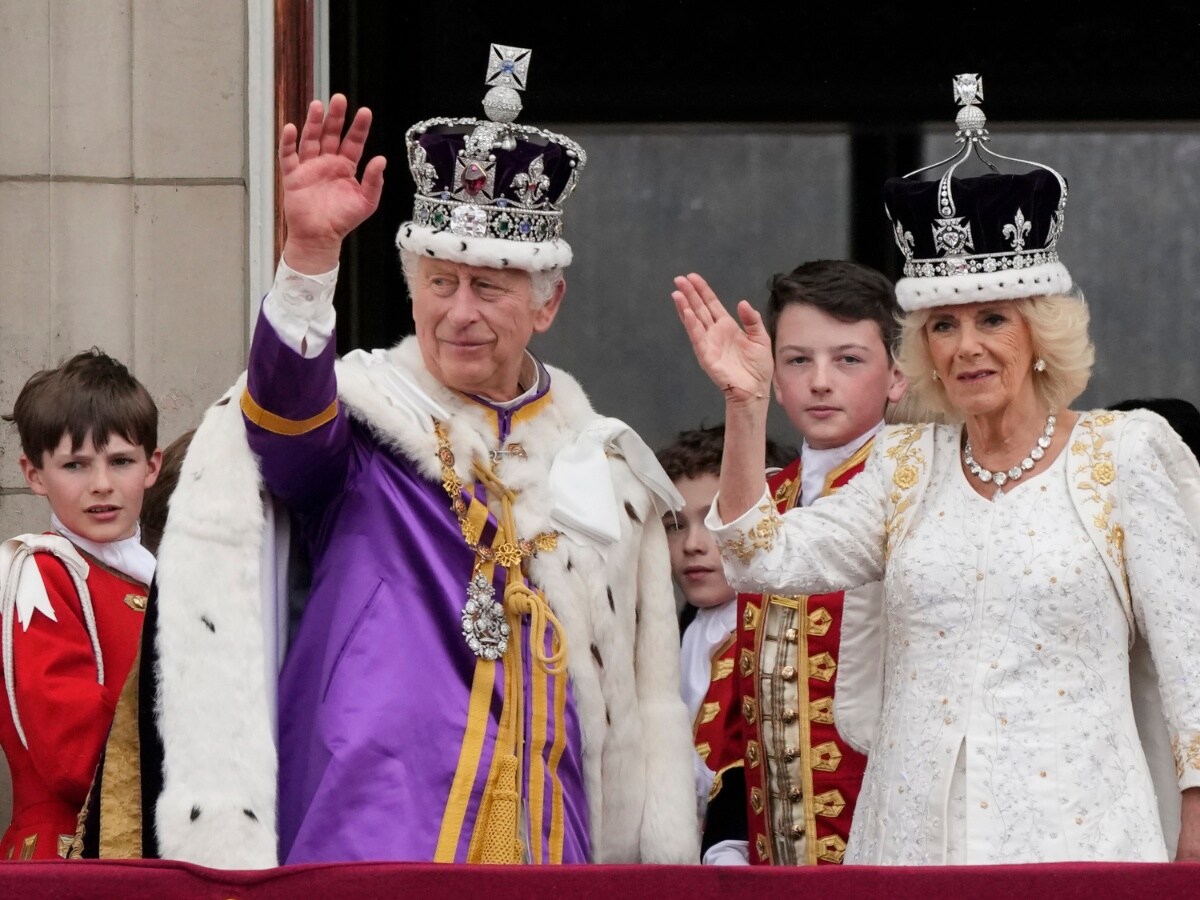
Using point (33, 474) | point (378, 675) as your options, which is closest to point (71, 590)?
point (33, 474)

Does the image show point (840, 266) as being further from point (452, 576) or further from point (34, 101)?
point (34, 101)

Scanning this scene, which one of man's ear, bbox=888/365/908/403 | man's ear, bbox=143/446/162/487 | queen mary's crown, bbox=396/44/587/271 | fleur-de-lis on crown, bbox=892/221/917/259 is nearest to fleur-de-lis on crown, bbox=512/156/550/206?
queen mary's crown, bbox=396/44/587/271

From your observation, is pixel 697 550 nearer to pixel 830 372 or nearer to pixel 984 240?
pixel 830 372

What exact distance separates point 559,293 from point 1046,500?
0.91m

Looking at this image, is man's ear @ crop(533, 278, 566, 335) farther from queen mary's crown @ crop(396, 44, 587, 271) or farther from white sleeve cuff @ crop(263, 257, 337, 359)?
white sleeve cuff @ crop(263, 257, 337, 359)

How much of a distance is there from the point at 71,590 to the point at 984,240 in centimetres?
173

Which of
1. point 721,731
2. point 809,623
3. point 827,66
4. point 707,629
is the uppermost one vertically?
point 827,66

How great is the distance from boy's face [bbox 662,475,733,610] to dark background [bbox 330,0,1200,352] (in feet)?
4.38

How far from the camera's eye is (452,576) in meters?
3.13

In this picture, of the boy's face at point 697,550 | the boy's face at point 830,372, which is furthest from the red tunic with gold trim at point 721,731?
the boy's face at point 830,372

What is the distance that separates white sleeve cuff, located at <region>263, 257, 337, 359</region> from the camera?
293cm

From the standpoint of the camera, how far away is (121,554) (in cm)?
371

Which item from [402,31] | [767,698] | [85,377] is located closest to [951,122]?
[402,31]

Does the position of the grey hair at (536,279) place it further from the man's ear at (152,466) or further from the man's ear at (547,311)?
the man's ear at (152,466)
